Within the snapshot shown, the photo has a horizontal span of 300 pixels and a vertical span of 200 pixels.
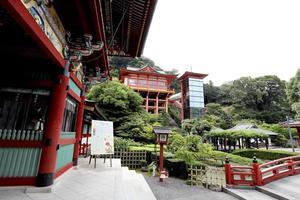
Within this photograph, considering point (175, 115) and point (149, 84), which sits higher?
point (149, 84)

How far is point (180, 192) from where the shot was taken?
277 inches

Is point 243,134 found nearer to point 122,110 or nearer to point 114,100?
point 122,110

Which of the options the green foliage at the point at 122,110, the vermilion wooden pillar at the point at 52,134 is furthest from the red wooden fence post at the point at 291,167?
the vermilion wooden pillar at the point at 52,134

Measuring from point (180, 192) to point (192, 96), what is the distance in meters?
25.0

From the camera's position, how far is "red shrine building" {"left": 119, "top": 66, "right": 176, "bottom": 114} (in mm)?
29047

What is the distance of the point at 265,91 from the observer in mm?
42188

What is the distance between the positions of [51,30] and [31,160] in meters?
2.43

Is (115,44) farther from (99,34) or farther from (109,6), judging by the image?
(99,34)

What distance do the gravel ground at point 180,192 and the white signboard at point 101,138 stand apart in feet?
8.88

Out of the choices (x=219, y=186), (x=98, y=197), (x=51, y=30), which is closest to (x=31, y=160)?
(x=98, y=197)

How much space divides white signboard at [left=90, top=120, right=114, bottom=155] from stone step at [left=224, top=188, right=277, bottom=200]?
5059mm

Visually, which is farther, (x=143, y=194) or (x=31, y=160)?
(x=143, y=194)

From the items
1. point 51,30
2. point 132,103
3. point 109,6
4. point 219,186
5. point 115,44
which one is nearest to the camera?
point 51,30

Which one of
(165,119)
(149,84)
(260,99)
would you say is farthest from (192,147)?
(260,99)
